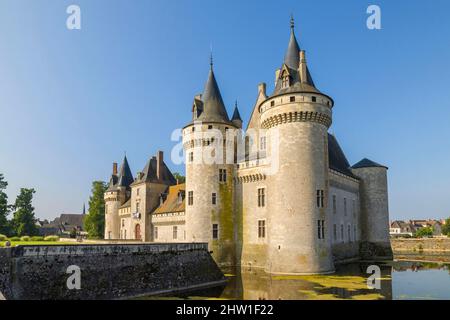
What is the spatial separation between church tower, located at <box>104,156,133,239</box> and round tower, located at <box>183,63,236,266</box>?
17.2 metres

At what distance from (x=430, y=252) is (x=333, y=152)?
23.7 m

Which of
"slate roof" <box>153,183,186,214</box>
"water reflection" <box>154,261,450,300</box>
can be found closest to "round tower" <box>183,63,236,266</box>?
"water reflection" <box>154,261,450,300</box>

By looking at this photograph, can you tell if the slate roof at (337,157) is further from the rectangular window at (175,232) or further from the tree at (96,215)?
the tree at (96,215)

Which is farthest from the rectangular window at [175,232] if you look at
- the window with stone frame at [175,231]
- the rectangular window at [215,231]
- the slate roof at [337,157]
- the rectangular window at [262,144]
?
the slate roof at [337,157]

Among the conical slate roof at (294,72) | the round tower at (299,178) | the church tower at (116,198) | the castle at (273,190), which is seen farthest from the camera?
the church tower at (116,198)

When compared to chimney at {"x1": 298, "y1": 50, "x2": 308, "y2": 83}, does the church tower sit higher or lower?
lower

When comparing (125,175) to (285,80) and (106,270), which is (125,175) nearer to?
(285,80)

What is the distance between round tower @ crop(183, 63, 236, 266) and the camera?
28234 millimetres

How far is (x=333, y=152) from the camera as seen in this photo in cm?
3628

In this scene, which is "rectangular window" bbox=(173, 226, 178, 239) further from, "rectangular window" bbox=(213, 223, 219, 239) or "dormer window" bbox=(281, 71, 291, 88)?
"dormer window" bbox=(281, 71, 291, 88)

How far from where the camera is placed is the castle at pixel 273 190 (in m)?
A: 24.0

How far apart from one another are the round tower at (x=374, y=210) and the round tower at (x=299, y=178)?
13.9m

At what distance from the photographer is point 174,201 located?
3550cm
